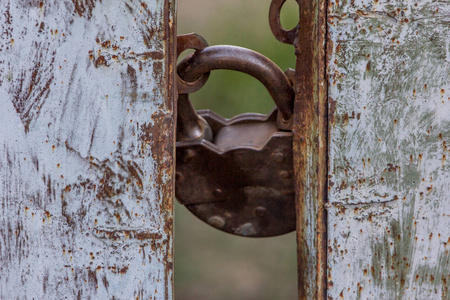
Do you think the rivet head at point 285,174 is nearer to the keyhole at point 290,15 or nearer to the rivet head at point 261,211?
the rivet head at point 261,211

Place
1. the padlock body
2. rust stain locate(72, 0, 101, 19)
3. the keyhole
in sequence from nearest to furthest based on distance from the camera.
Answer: rust stain locate(72, 0, 101, 19), the padlock body, the keyhole

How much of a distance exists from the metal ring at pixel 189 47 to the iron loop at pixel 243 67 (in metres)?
0.01

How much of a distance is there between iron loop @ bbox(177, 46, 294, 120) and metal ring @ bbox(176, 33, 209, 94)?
0.01 m

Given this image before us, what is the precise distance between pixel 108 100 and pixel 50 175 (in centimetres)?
12

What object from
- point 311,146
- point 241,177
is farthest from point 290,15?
point 311,146

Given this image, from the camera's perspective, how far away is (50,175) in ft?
2.47

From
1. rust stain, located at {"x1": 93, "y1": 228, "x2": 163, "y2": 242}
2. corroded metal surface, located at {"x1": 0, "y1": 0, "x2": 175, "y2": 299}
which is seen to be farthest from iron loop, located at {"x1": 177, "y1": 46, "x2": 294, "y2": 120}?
rust stain, located at {"x1": 93, "y1": 228, "x2": 163, "y2": 242}

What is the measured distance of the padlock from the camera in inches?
34.1

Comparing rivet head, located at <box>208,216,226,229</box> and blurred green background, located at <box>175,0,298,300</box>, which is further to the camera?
blurred green background, located at <box>175,0,298,300</box>

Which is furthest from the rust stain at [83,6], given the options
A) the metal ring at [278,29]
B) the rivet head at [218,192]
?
the rivet head at [218,192]

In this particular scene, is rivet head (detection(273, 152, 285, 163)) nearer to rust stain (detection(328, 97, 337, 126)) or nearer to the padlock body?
the padlock body

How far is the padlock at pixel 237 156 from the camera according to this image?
87cm

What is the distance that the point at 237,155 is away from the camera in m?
0.93

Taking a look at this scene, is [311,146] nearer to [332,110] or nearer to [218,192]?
[332,110]
